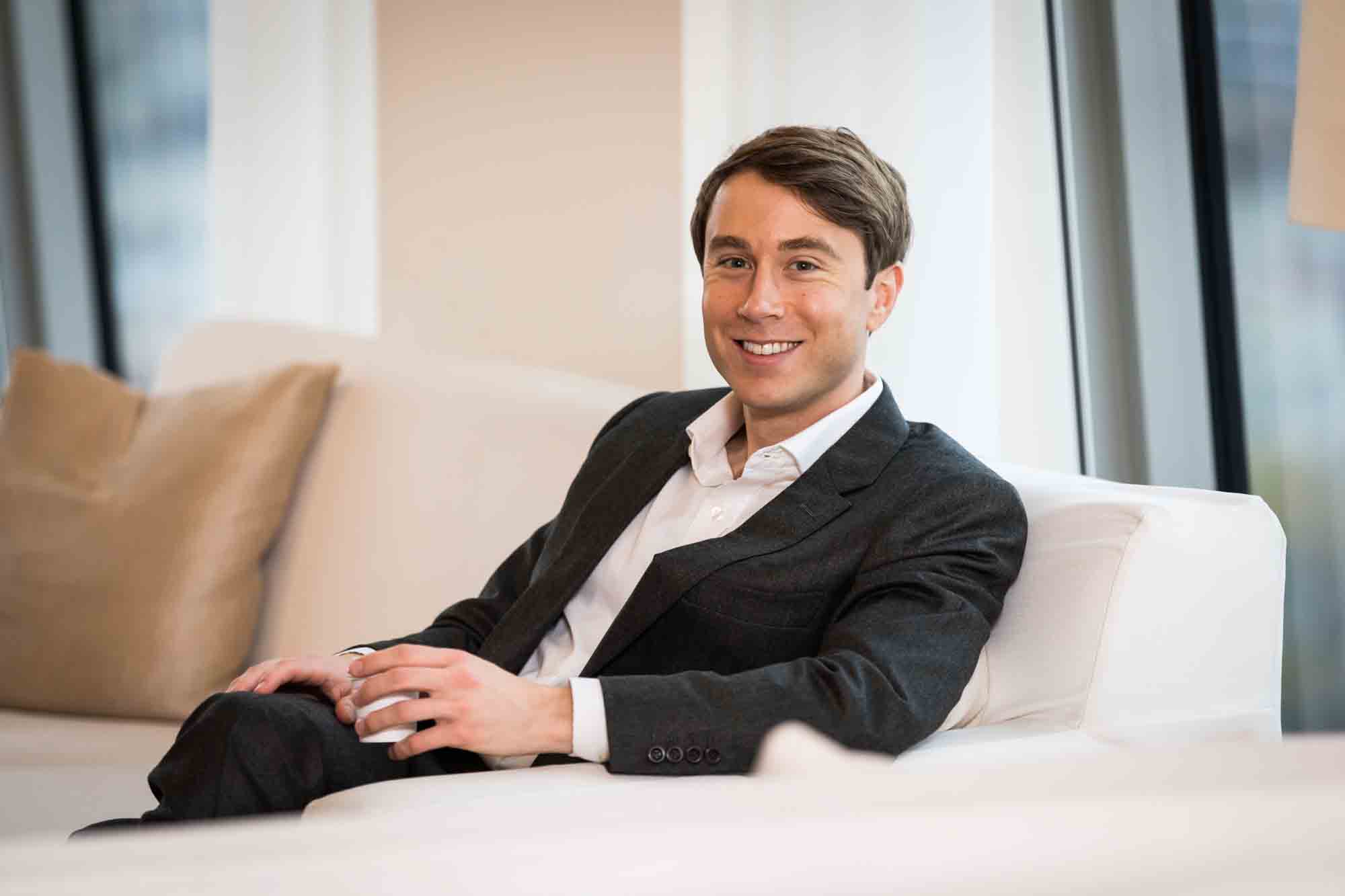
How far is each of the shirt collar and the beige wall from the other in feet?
2.99

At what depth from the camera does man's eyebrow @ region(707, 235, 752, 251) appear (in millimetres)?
1573

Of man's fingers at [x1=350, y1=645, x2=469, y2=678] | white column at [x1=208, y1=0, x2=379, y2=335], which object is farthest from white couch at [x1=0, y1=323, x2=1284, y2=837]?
white column at [x1=208, y1=0, x2=379, y2=335]

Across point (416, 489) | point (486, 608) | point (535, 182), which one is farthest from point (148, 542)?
point (535, 182)

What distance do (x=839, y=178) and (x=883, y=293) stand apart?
17 centimetres

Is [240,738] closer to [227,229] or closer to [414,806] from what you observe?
[414,806]

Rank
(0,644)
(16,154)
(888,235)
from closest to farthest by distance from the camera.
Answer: (888,235), (0,644), (16,154)

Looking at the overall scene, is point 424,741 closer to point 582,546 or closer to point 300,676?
point 300,676

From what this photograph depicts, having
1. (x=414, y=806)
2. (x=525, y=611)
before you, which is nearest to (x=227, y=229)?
(x=525, y=611)

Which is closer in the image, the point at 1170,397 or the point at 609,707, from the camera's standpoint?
the point at 609,707

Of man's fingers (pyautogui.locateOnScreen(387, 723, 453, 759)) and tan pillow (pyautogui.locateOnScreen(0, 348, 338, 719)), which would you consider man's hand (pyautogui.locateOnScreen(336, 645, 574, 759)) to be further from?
tan pillow (pyautogui.locateOnScreen(0, 348, 338, 719))

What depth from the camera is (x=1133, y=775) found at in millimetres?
558

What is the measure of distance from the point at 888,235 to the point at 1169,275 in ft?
2.67

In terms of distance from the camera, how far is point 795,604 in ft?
4.74

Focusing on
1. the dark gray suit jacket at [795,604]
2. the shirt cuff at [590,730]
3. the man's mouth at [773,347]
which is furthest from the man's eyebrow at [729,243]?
the shirt cuff at [590,730]
